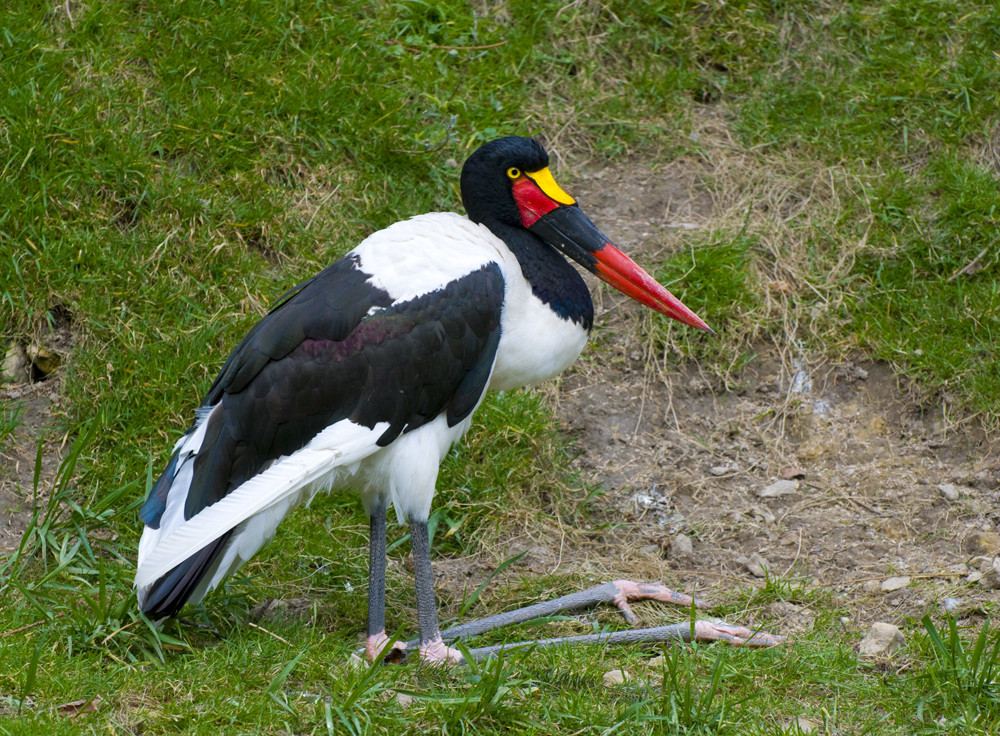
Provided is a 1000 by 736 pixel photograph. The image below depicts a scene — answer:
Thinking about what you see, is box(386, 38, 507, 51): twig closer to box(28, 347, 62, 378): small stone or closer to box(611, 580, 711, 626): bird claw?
box(28, 347, 62, 378): small stone

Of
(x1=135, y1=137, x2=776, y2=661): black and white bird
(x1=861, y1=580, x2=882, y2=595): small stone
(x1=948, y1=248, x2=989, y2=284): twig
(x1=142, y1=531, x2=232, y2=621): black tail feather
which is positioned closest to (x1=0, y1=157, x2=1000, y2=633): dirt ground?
(x1=861, y1=580, x2=882, y2=595): small stone

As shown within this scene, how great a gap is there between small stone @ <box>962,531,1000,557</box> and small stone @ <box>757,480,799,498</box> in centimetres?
70

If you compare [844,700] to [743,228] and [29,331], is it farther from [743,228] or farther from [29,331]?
[29,331]

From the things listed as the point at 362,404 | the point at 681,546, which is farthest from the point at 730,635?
the point at 362,404

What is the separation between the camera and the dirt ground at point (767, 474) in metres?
4.30

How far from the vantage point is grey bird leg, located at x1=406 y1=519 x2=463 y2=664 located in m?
3.74

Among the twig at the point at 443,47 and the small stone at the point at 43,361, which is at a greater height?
the twig at the point at 443,47

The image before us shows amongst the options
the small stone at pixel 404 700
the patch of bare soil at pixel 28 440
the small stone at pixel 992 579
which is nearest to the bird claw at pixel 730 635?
the small stone at pixel 992 579

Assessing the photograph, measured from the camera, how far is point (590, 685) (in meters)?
3.33

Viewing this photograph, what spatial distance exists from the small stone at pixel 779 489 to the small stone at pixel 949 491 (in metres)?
0.54

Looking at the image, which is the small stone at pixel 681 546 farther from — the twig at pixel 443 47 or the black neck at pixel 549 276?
the twig at pixel 443 47

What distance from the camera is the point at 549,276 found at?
402 centimetres

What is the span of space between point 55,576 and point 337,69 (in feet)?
9.21

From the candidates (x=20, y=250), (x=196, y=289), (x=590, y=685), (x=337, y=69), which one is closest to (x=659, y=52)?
(x=337, y=69)
